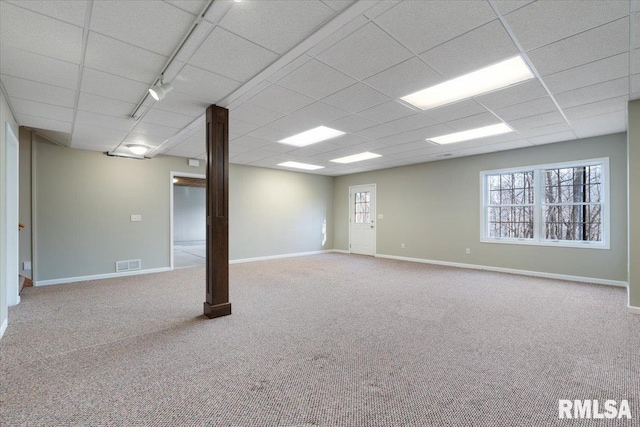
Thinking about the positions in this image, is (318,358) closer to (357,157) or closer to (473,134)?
(473,134)

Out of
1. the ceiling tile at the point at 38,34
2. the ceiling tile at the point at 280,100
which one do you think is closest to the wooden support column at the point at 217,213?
the ceiling tile at the point at 280,100

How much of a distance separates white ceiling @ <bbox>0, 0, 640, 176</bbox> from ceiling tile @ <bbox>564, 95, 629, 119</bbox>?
0.02 m

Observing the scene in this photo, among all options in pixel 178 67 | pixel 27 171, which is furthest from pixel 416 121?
pixel 27 171

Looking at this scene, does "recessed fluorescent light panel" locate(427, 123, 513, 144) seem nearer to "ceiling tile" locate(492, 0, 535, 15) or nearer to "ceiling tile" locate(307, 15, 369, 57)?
"ceiling tile" locate(492, 0, 535, 15)

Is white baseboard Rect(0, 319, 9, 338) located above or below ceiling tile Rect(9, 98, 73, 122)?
below

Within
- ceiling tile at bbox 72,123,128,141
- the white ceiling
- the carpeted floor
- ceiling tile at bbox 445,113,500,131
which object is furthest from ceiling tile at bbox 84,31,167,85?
ceiling tile at bbox 445,113,500,131

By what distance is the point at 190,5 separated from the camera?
1.84 meters

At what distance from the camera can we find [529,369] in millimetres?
2240

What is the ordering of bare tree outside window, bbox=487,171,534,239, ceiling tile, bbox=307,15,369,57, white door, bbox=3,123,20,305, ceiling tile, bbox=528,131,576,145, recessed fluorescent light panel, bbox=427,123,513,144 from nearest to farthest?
1. ceiling tile, bbox=307,15,369,57
2. white door, bbox=3,123,20,305
3. recessed fluorescent light panel, bbox=427,123,513,144
4. ceiling tile, bbox=528,131,576,145
5. bare tree outside window, bbox=487,171,534,239

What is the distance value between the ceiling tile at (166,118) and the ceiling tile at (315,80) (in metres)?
1.70

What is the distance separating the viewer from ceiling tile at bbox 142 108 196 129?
3688 mm

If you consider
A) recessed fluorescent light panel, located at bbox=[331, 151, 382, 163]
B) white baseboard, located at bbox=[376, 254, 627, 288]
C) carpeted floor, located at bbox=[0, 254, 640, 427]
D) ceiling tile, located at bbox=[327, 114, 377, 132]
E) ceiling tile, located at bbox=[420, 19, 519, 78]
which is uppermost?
ceiling tile, located at bbox=[420, 19, 519, 78]

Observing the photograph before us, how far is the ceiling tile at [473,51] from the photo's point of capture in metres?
2.16

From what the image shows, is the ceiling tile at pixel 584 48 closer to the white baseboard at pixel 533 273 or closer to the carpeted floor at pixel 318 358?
the carpeted floor at pixel 318 358
